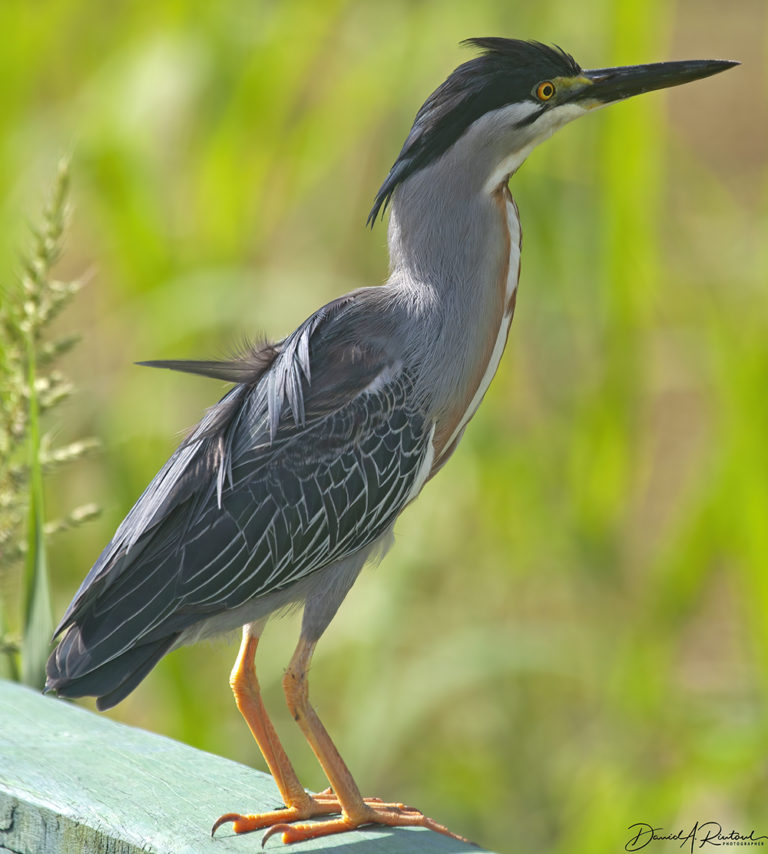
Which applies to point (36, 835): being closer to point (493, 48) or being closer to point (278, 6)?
point (493, 48)

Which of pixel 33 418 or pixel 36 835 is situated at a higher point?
pixel 33 418

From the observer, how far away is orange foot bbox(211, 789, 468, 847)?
1509mm

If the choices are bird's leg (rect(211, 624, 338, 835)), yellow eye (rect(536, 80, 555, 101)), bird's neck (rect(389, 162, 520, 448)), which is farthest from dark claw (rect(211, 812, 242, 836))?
yellow eye (rect(536, 80, 555, 101))

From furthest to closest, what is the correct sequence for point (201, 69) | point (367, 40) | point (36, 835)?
point (367, 40) → point (201, 69) → point (36, 835)

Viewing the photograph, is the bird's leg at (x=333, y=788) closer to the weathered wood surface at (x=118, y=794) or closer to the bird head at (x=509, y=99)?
the weathered wood surface at (x=118, y=794)

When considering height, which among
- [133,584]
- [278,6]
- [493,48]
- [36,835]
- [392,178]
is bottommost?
[36,835]

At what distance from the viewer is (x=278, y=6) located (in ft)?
9.55

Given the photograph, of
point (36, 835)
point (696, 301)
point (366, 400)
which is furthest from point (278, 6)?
point (36, 835)

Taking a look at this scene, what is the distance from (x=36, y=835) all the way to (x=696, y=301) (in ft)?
6.57

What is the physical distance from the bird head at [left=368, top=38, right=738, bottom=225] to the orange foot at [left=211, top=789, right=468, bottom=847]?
2.63 ft

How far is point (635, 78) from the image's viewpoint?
180 cm

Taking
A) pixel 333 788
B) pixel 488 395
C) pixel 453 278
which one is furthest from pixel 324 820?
pixel 488 395

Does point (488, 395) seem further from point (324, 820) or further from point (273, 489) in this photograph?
point (324, 820)

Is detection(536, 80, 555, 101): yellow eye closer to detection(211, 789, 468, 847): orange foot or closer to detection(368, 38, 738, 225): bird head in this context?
detection(368, 38, 738, 225): bird head
